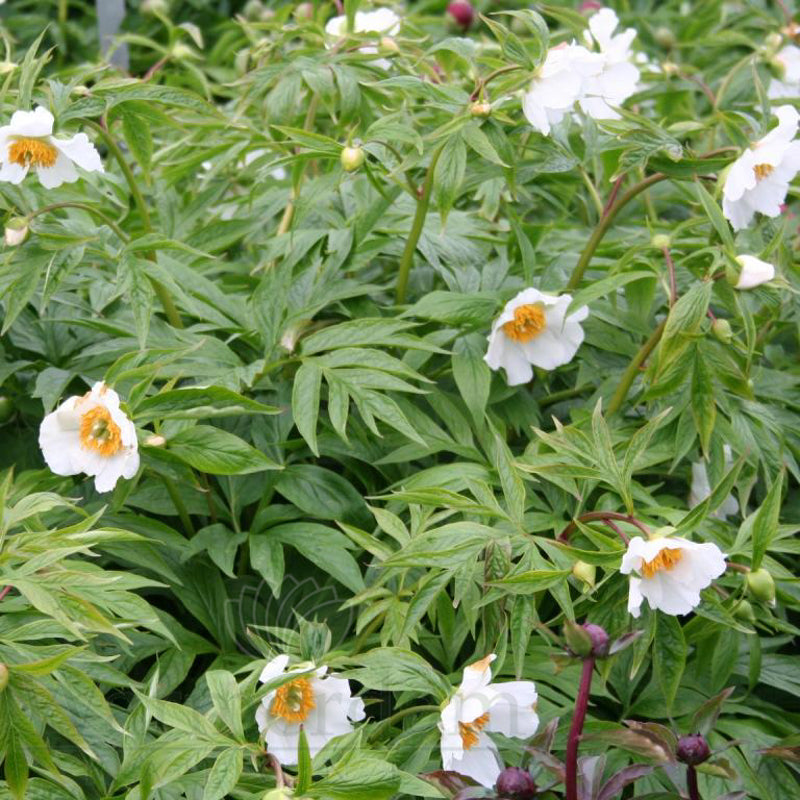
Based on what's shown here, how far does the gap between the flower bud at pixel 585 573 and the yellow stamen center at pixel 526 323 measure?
45 centimetres

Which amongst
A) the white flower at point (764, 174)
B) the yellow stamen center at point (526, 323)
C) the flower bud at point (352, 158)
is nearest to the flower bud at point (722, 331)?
the white flower at point (764, 174)

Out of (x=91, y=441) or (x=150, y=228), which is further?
(x=150, y=228)

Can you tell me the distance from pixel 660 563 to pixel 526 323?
501 millimetres

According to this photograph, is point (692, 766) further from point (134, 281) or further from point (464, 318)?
point (134, 281)

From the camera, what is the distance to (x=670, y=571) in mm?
1397

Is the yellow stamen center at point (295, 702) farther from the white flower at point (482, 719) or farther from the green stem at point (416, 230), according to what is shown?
the green stem at point (416, 230)

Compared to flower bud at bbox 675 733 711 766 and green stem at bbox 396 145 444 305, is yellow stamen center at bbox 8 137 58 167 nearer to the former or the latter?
green stem at bbox 396 145 444 305

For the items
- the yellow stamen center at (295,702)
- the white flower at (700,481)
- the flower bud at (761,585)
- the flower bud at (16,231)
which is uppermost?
the flower bud at (16,231)

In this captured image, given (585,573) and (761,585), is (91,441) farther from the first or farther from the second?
(761,585)

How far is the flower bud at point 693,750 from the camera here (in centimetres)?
129

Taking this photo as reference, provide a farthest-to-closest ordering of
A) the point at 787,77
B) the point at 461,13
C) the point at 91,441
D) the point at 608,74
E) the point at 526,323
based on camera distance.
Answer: the point at 461,13
the point at 787,77
the point at 608,74
the point at 526,323
the point at 91,441

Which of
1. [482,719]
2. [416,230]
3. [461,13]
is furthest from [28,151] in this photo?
[461,13]

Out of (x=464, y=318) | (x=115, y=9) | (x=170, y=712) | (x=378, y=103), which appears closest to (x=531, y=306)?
(x=464, y=318)

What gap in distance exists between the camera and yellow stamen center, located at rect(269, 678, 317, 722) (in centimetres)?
146
